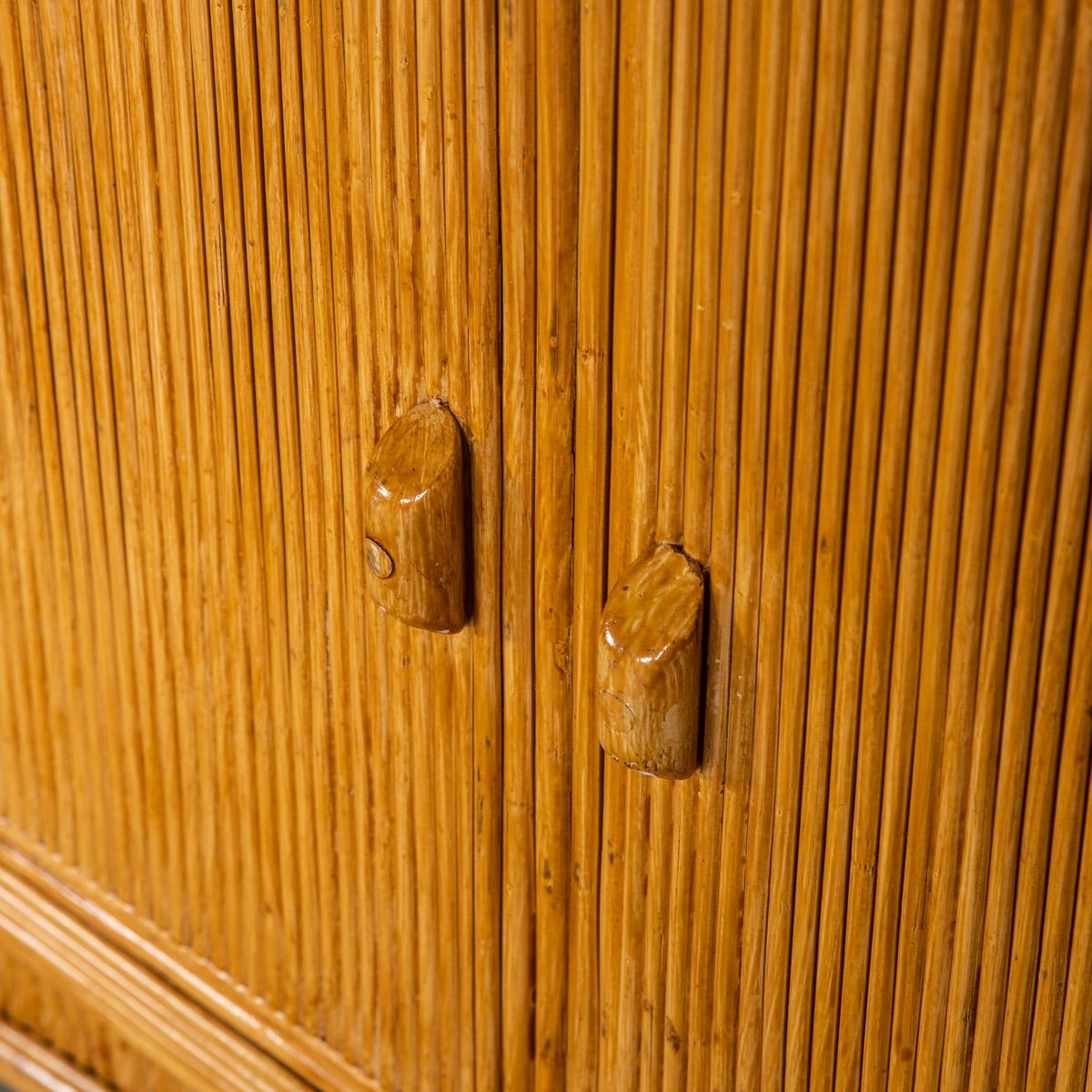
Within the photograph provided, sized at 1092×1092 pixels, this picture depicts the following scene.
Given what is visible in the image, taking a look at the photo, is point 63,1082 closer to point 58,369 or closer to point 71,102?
point 58,369

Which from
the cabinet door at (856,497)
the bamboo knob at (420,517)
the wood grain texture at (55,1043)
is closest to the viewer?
the cabinet door at (856,497)

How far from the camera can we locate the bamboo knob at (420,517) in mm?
505

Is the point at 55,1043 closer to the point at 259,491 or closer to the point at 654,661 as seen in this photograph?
the point at 259,491

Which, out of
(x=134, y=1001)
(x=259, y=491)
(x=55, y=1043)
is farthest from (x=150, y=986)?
(x=259, y=491)

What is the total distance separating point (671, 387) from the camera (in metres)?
0.45

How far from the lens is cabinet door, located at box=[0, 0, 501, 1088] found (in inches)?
19.9

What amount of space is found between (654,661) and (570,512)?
0.07 meters

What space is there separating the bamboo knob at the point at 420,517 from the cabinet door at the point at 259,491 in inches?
0.4

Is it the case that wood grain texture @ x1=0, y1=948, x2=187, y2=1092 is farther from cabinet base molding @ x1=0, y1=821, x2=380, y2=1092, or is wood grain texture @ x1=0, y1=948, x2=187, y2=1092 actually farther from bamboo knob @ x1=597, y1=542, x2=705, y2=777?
bamboo knob @ x1=597, y1=542, x2=705, y2=777

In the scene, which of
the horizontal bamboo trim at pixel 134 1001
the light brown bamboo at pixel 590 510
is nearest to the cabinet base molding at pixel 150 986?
the horizontal bamboo trim at pixel 134 1001

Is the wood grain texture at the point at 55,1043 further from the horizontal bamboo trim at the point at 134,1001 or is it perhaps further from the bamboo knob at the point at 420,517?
the bamboo knob at the point at 420,517

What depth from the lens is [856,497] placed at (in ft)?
1.39

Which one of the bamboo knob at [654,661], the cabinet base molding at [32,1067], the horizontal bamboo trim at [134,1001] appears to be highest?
the bamboo knob at [654,661]

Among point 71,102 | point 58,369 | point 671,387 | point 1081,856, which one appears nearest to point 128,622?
point 58,369
